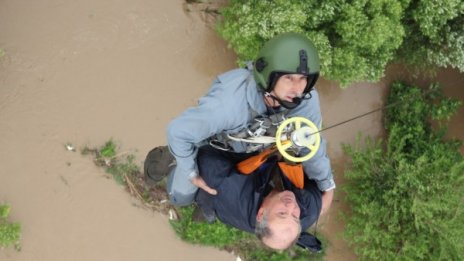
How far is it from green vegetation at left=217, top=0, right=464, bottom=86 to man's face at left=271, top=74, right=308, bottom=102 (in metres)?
1.44

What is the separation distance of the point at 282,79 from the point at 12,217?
3133mm

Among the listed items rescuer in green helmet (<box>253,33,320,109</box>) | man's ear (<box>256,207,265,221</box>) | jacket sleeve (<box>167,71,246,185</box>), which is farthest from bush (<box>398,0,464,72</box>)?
man's ear (<box>256,207,265,221</box>)

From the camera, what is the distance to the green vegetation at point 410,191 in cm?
446

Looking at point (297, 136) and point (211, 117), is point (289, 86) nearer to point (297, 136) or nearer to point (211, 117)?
point (297, 136)

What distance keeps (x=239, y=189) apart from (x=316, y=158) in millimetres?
459

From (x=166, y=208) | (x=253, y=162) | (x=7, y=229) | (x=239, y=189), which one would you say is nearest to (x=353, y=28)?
(x=253, y=162)

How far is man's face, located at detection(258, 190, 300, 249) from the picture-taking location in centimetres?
255

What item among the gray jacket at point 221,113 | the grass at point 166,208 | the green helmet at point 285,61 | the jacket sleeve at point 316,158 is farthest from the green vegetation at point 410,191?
the green helmet at point 285,61

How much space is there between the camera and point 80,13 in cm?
469

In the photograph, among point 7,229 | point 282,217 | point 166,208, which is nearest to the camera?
point 282,217

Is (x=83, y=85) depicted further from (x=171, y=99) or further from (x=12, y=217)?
(x=12, y=217)

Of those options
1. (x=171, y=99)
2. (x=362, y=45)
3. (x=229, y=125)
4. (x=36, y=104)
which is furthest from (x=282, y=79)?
(x=36, y=104)

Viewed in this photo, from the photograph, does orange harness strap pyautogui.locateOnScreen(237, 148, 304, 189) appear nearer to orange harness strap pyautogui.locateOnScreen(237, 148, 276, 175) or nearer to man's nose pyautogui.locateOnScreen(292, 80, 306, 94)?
orange harness strap pyautogui.locateOnScreen(237, 148, 276, 175)

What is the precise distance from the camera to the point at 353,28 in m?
4.03
